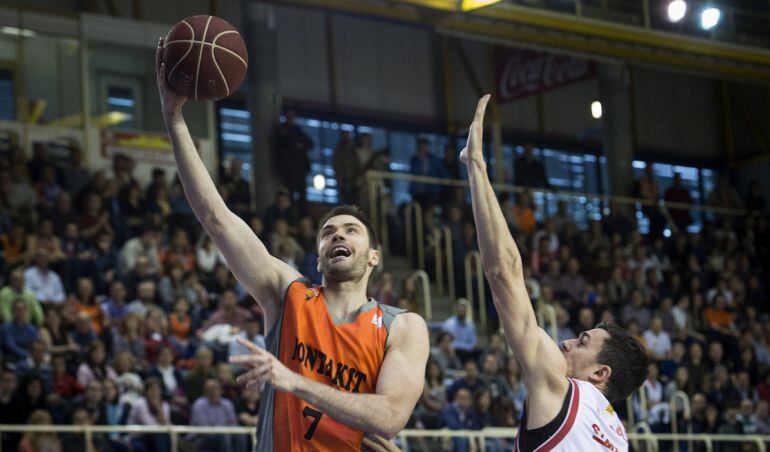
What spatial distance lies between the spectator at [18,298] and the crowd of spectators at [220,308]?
14 millimetres

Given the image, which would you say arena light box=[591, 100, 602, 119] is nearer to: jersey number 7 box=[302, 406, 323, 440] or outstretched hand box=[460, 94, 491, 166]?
outstretched hand box=[460, 94, 491, 166]

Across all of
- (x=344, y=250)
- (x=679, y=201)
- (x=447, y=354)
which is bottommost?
(x=447, y=354)

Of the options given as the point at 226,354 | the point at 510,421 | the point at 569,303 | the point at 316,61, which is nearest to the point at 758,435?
the point at 569,303

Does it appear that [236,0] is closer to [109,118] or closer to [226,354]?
[109,118]

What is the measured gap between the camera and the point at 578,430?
185 inches

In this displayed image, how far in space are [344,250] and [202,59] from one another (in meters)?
0.94

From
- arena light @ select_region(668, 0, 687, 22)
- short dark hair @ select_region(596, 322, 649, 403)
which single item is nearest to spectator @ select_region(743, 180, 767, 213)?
arena light @ select_region(668, 0, 687, 22)

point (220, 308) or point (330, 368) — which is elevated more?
point (220, 308)

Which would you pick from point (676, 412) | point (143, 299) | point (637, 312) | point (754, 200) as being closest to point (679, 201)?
point (754, 200)

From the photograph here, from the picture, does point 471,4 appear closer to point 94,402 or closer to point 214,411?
point 214,411

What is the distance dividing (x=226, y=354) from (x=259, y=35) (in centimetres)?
715

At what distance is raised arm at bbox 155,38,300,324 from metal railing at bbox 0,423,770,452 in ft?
19.3

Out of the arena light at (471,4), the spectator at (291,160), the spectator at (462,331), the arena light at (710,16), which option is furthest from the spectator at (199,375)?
the arena light at (710,16)

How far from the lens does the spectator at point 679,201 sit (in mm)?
22469
